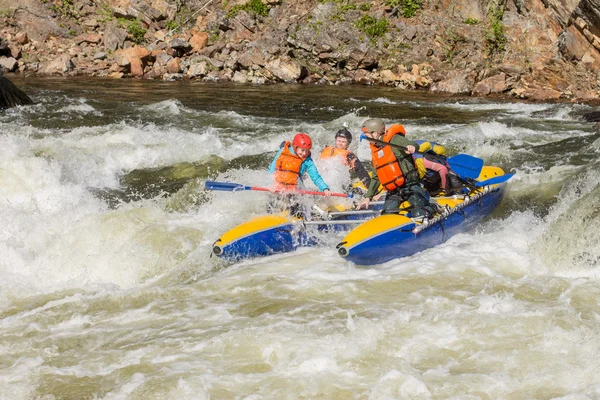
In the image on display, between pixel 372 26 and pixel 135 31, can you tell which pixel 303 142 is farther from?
pixel 135 31

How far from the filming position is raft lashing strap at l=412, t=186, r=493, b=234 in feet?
21.2

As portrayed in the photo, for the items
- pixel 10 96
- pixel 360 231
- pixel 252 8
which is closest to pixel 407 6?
pixel 252 8

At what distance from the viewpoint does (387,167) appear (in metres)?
6.66

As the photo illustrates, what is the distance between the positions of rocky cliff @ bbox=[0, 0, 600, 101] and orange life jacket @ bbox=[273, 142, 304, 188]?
11909 millimetres

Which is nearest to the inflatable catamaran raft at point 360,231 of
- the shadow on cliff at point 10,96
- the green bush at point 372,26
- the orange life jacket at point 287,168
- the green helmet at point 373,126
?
the orange life jacket at point 287,168

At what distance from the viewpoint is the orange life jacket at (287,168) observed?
23.0ft

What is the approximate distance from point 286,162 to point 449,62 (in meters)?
14.1

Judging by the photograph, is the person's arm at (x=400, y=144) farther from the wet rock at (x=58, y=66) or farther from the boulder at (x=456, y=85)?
the wet rock at (x=58, y=66)

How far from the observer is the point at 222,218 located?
7.62 metres

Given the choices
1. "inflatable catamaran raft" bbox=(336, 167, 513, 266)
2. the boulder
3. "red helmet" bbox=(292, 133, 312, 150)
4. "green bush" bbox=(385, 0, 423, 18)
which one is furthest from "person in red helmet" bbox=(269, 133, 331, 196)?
"green bush" bbox=(385, 0, 423, 18)

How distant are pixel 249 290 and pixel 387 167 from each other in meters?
2.09

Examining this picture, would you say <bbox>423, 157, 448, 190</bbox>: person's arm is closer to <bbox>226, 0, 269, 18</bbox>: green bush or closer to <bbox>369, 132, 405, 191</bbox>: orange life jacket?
<bbox>369, 132, 405, 191</bbox>: orange life jacket

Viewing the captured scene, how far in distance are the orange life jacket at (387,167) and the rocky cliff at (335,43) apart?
11714mm

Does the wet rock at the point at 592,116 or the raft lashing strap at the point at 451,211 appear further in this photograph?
the wet rock at the point at 592,116
